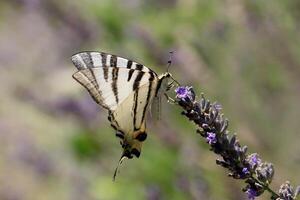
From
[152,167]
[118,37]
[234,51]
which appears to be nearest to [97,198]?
[152,167]

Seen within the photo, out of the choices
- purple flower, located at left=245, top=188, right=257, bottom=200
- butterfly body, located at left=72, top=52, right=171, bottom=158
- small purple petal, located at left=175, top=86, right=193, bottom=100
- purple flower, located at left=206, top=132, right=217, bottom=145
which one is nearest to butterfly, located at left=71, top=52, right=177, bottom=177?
butterfly body, located at left=72, top=52, right=171, bottom=158

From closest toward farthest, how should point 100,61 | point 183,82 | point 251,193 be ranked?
point 251,193 < point 100,61 < point 183,82

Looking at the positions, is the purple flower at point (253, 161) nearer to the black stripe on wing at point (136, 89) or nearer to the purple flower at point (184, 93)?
the purple flower at point (184, 93)

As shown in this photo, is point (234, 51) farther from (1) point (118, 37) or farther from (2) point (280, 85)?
(1) point (118, 37)

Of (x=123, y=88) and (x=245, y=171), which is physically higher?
(x=123, y=88)

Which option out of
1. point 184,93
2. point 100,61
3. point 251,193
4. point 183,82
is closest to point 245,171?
point 251,193

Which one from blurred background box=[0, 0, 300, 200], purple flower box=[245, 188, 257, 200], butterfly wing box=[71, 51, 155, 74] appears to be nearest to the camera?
purple flower box=[245, 188, 257, 200]

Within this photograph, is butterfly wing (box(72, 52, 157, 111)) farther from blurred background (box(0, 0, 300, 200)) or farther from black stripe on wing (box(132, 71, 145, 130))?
blurred background (box(0, 0, 300, 200))

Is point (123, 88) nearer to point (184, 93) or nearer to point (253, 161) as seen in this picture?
point (184, 93)
